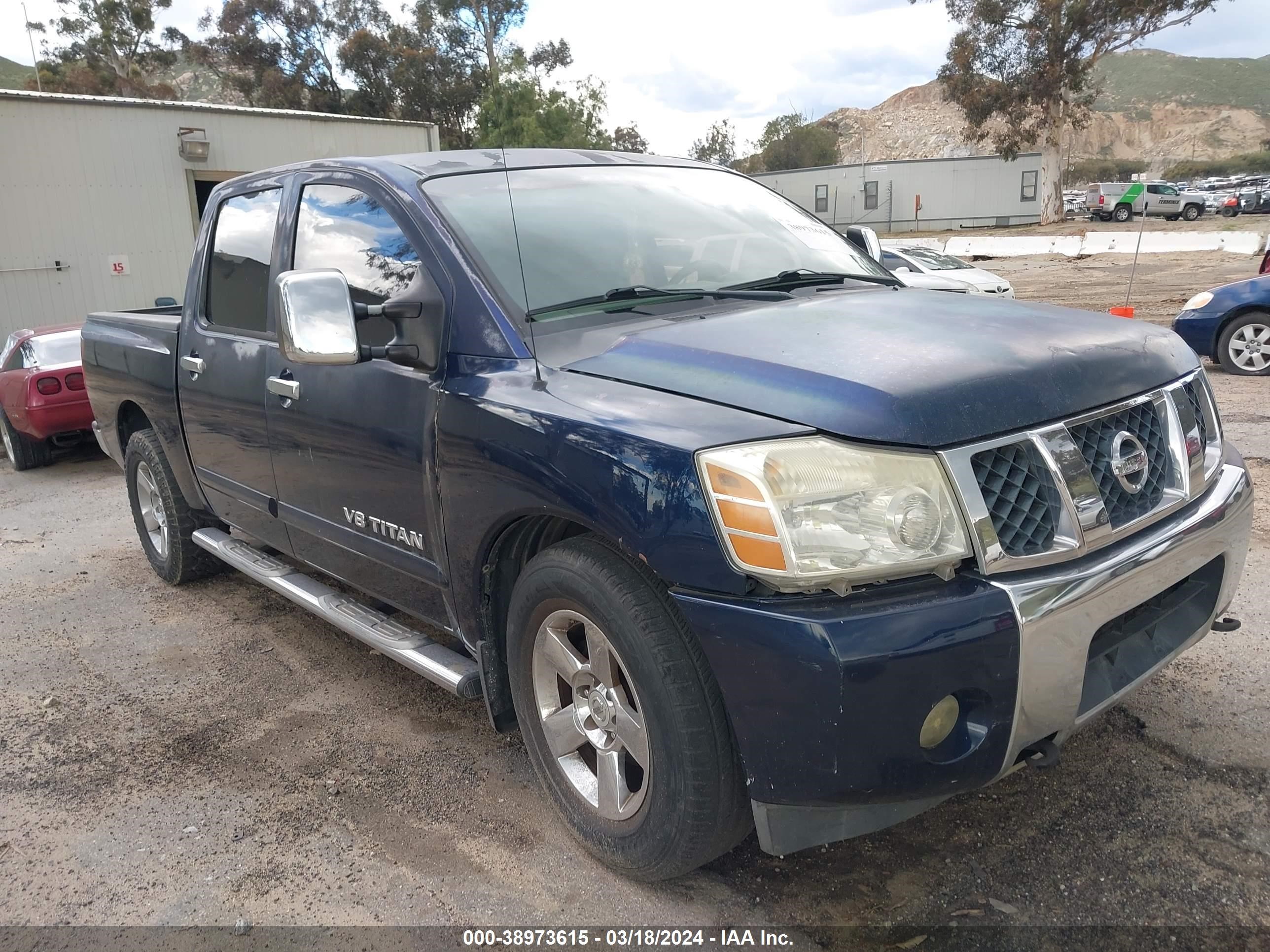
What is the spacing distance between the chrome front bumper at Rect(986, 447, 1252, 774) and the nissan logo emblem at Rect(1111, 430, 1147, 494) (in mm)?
118

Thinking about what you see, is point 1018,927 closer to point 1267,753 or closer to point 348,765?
point 1267,753

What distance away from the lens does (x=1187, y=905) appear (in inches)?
92.2

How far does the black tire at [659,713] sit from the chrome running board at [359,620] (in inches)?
22.5

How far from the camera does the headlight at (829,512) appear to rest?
201 centimetres

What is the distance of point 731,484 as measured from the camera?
2.05 m

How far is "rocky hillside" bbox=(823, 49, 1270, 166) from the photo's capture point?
5108 inches

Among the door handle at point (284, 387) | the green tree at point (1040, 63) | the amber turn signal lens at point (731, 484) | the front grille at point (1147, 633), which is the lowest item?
the front grille at point (1147, 633)

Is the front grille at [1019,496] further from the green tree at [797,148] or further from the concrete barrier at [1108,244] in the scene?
the green tree at [797,148]

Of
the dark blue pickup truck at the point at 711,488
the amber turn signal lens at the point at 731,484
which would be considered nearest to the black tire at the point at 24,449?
the dark blue pickup truck at the point at 711,488

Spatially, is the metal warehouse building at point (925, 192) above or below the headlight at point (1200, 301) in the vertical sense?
above

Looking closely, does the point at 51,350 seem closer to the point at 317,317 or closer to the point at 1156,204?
the point at 317,317

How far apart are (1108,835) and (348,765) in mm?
2291

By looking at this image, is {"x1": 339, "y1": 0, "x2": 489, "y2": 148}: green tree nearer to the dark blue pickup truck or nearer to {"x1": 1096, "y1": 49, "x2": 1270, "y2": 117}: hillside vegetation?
the dark blue pickup truck

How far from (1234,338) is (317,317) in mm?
9037
